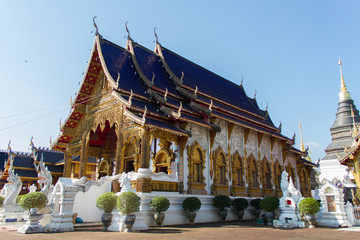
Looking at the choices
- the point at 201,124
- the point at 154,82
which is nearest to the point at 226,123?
the point at 201,124

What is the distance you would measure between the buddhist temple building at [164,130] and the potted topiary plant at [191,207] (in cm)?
66

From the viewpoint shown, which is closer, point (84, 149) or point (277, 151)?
point (84, 149)

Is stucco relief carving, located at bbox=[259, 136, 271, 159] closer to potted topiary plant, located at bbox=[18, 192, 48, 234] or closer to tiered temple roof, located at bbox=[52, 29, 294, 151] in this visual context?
tiered temple roof, located at bbox=[52, 29, 294, 151]

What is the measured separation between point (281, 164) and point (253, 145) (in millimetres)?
3138

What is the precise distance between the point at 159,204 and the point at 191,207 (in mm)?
1592

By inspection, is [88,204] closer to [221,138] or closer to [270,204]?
[221,138]

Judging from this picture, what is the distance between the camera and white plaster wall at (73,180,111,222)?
401 inches

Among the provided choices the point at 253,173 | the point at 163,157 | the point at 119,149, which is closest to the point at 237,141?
the point at 253,173

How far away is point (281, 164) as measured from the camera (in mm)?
17766

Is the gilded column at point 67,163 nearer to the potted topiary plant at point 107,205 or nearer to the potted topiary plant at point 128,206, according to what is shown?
the potted topiary plant at point 107,205

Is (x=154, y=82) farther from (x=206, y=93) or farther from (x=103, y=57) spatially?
(x=206, y=93)

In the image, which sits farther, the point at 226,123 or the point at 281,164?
the point at 281,164

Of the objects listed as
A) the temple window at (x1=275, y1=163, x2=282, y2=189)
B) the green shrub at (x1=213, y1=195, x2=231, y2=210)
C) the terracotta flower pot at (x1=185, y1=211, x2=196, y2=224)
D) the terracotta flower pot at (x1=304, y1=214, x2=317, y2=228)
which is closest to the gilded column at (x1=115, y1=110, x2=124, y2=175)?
the terracotta flower pot at (x1=185, y1=211, x2=196, y2=224)

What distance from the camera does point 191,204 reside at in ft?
33.7
